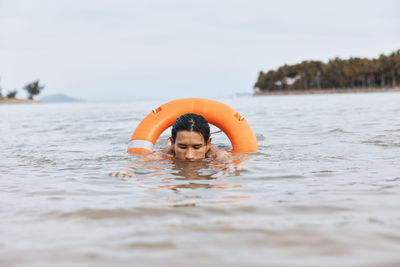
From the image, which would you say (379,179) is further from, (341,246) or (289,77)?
(289,77)

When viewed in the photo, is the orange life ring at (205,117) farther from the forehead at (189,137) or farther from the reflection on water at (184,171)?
the forehead at (189,137)

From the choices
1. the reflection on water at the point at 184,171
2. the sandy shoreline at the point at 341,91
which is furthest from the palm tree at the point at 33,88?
the reflection on water at the point at 184,171

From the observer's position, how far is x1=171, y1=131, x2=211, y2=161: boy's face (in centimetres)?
351

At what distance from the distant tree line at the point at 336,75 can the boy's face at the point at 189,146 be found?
6837 cm

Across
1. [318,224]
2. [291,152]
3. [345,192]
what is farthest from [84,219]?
[291,152]

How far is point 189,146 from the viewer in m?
3.56

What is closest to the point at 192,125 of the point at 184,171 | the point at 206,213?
the point at 184,171

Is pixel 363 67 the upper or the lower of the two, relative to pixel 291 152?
upper

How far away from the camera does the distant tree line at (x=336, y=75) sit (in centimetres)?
6681

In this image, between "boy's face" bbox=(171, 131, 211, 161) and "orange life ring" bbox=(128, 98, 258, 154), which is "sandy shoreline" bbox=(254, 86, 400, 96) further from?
"boy's face" bbox=(171, 131, 211, 161)

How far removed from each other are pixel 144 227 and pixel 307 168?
1.82 metres

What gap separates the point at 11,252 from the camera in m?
1.54

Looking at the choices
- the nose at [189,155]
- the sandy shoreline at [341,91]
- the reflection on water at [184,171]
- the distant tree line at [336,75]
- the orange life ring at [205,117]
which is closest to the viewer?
the reflection on water at [184,171]

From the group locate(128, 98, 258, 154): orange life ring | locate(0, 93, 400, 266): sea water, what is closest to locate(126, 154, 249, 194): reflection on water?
locate(0, 93, 400, 266): sea water
